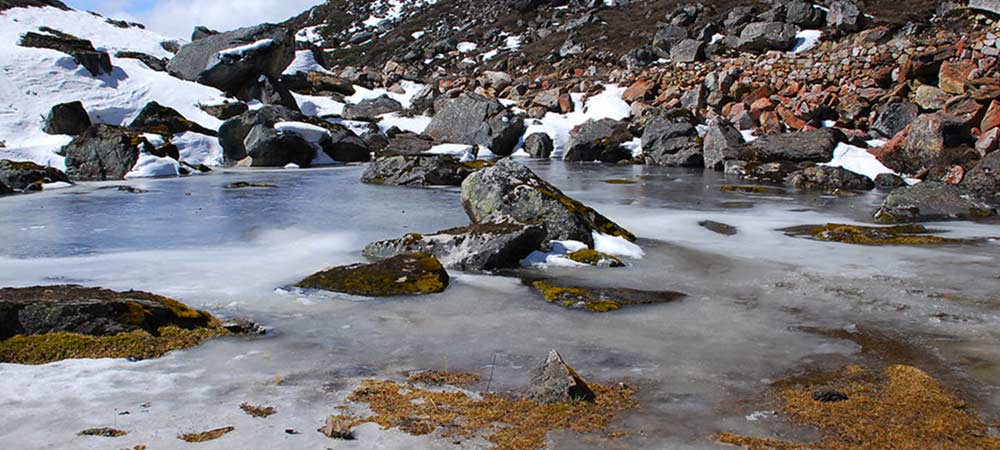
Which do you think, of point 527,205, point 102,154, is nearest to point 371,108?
point 102,154

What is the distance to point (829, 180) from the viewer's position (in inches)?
Answer: 731

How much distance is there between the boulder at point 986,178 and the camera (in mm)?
15758

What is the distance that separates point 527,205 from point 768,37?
29466 millimetres

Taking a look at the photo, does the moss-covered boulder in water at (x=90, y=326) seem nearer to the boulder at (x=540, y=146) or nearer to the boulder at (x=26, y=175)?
the boulder at (x=26, y=175)

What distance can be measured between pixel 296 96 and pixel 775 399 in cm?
3402

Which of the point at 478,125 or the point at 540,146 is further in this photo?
the point at 478,125

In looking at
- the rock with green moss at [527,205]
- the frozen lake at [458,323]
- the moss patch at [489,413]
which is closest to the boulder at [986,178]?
the frozen lake at [458,323]

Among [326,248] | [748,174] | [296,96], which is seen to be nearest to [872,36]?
[748,174]

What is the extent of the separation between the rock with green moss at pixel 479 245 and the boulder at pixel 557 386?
3813mm

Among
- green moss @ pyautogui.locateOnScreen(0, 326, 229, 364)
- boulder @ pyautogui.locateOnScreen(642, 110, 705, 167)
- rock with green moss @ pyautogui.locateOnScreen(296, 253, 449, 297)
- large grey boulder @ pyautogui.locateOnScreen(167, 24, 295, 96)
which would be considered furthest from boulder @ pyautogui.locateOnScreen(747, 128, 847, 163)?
large grey boulder @ pyautogui.locateOnScreen(167, 24, 295, 96)

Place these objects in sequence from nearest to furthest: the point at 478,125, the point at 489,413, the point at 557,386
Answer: the point at 489,413, the point at 557,386, the point at 478,125

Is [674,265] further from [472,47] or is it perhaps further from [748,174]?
[472,47]

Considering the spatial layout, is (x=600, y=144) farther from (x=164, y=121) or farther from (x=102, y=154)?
(x=102, y=154)

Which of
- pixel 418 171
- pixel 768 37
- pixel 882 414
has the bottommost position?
pixel 882 414
